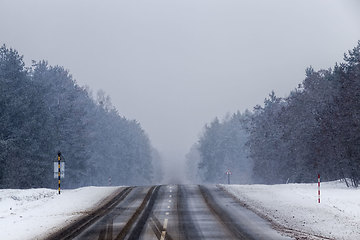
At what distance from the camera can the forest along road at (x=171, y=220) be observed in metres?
17.2

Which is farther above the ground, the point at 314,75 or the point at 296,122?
the point at 314,75

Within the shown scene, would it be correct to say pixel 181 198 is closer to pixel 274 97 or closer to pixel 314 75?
pixel 314 75

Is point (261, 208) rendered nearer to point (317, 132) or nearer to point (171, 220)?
point (171, 220)

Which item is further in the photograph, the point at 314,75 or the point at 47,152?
the point at 314,75

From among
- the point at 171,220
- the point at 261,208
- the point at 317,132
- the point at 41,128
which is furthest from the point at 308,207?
the point at 41,128

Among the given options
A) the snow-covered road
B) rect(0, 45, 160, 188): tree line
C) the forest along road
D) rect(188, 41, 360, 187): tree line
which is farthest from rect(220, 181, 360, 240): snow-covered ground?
rect(0, 45, 160, 188): tree line

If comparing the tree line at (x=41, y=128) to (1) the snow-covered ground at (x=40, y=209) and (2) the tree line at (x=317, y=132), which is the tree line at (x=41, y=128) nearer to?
(1) the snow-covered ground at (x=40, y=209)

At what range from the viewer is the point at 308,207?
1007 inches

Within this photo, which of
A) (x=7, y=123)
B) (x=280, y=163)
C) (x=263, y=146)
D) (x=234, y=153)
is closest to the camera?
(x=7, y=123)

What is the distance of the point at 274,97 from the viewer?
89.7m

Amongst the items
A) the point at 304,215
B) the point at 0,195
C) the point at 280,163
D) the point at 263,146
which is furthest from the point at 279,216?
the point at 263,146

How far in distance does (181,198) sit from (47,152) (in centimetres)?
3133

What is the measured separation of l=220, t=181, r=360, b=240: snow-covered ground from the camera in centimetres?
1909

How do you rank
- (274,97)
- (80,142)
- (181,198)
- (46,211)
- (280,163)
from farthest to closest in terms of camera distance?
(274,97), (280,163), (80,142), (181,198), (46,211)
